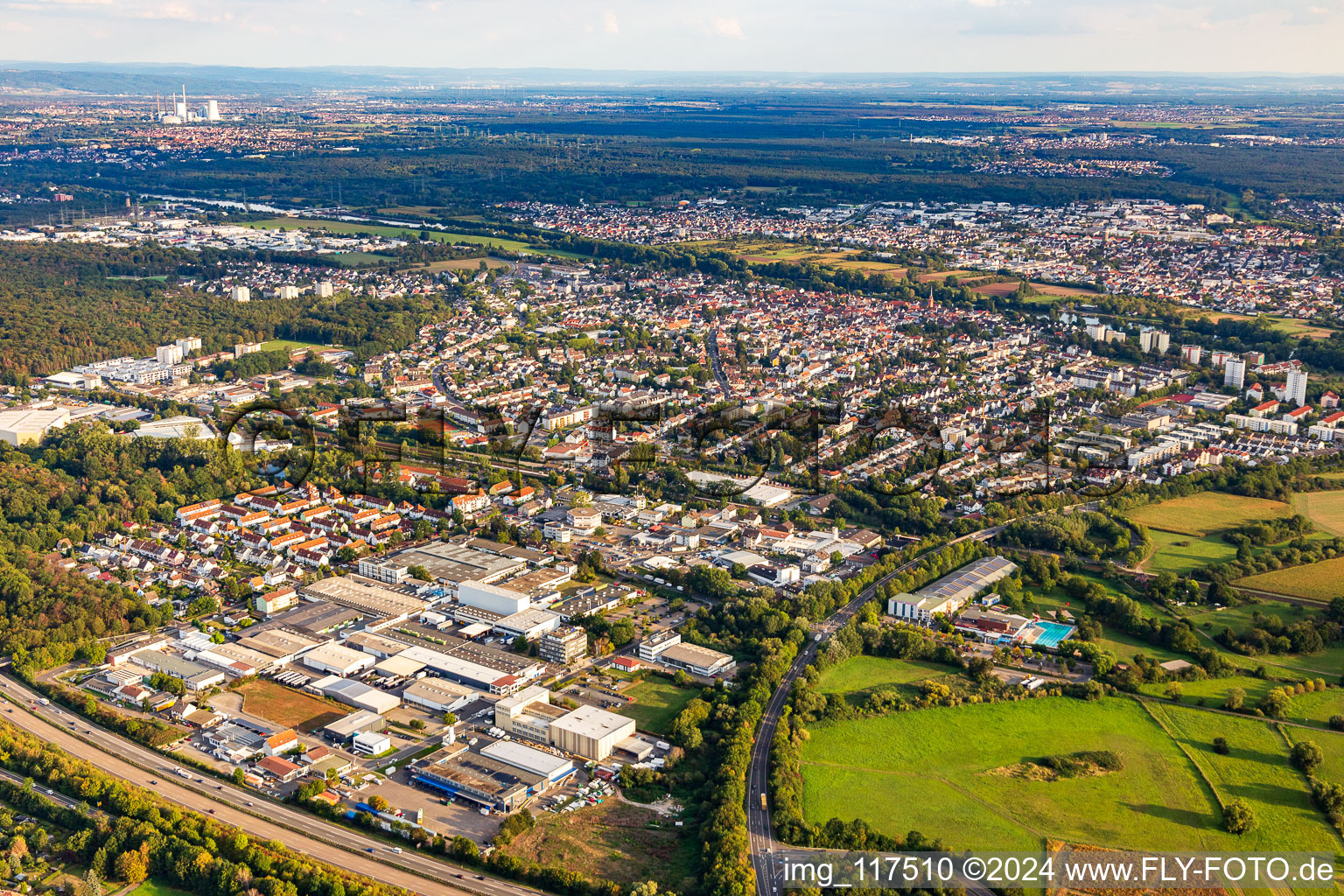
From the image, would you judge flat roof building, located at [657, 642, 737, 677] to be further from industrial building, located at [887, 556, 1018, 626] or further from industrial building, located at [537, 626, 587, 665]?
industrial building, located at [887, 556, 1018, 626]

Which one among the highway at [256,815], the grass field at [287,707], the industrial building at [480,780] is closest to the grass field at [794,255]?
the grass field at [287,707]

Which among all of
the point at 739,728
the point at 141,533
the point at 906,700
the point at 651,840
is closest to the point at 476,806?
the point at 651,840

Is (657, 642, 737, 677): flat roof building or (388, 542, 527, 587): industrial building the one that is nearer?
(657, 642, 737, 677): flat roof building

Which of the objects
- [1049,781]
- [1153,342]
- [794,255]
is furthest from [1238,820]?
[794,255]

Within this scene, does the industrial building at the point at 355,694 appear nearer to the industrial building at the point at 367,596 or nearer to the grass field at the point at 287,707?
the grass field at the point at 287,707

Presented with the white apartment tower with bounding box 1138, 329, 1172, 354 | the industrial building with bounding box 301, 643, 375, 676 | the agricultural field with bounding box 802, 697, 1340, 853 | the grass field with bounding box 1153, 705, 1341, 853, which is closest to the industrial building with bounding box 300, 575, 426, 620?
the industrial building with bounding box 301, 643, 375, 676

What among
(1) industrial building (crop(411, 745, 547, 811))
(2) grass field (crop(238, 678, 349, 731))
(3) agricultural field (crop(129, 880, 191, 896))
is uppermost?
(1) industrial building (crop(411, 745, 547, 811))
